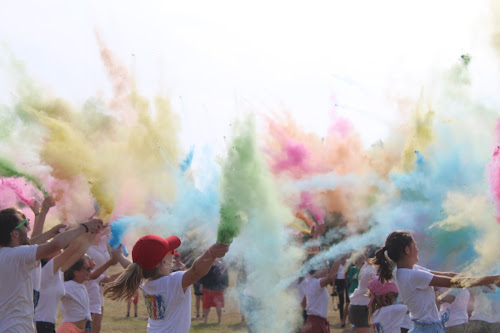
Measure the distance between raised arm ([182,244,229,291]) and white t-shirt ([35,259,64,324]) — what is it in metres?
2.49

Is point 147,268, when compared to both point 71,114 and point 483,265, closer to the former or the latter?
point 483,265

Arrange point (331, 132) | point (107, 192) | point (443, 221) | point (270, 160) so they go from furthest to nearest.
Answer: point (331, 132) < point (270, 160) < point (107, 192) < point (443, 221)

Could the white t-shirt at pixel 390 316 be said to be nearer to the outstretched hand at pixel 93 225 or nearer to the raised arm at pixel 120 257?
the raised arm at pixel 120 257

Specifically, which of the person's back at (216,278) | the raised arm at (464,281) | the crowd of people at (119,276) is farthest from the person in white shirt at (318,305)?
the person's back at (216,278)

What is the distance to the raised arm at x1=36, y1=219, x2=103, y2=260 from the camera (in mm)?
4387

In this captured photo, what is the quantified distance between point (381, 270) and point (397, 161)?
197 inches

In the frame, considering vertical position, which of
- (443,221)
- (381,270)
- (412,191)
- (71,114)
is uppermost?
(71,114)

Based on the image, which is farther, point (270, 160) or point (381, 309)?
point (270, 160)

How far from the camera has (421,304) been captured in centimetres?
525

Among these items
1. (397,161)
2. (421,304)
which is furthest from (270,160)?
(421,304)

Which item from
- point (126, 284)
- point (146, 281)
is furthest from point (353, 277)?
point (126, 284)

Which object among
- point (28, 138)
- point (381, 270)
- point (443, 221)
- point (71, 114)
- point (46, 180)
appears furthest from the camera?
point (71, 114)

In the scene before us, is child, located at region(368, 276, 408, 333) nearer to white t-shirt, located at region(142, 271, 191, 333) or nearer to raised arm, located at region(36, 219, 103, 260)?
white t-shirt, located at region(142, 271, 191, 333)

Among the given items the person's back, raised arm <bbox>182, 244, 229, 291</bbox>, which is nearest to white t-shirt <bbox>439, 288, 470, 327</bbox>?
raised arm <bbox>182, 244, 229, 291</bbox>
